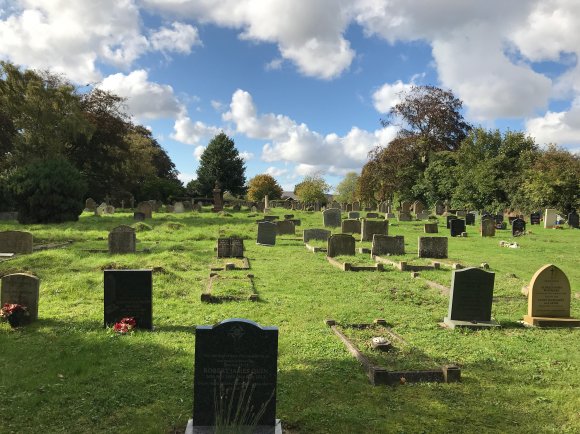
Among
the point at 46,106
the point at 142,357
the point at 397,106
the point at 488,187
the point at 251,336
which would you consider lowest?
the point at 142,357

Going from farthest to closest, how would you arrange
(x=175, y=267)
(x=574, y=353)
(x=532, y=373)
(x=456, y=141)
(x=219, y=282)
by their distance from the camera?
(x=456, y=141)
(x=175, y=267)
(x=219, y=282)
(x=574, y=353)
(x=532, y=373)

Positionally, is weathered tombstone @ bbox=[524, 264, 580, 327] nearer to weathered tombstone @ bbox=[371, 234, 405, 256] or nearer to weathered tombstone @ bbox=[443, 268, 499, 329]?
weathered tombstone @ bbox=[443, 268, 499, 329]

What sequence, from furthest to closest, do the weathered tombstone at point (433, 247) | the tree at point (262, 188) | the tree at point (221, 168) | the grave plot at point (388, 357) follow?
the tree at point (262, 188), the tree at point (221, 168), the weathered tombstone at point (433, 247), the grave plot at point (388, 357)

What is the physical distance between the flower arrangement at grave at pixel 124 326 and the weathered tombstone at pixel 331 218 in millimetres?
21554

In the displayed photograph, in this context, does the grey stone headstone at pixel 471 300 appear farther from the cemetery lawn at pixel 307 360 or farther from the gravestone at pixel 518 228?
the gravestone at pixel 518 228

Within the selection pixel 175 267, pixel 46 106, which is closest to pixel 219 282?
pixel 175 267

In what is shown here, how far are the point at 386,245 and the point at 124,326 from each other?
443 inches

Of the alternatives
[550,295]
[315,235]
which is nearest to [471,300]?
[550,295]

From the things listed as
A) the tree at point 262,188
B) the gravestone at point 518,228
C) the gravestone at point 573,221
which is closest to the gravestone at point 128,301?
the gravestone at point 518,228

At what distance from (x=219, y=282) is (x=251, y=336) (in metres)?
7.38

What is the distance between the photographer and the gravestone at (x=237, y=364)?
4445mm

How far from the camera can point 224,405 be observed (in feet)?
14.6

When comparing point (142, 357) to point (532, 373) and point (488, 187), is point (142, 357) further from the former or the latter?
point (488, 187)

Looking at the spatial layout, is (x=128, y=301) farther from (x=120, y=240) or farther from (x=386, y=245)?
(x=386, y=245)
